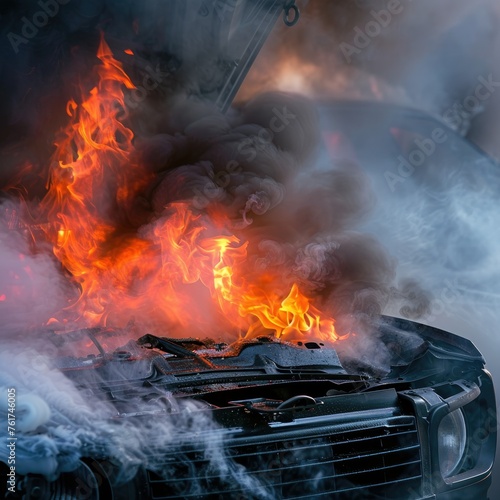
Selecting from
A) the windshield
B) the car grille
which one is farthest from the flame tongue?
the windshield

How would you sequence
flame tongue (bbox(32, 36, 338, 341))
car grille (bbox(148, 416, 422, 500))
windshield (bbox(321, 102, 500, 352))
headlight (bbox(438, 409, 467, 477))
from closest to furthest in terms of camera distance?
car grille (bbox(148, 416, 422, 500)), headlight (bbox(438, 409, 467, 477)), flame tongue (bbox(32, 36, 338, 341)), windshield (bbox(321, 102, 500, 352))

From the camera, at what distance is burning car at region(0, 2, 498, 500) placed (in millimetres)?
2217

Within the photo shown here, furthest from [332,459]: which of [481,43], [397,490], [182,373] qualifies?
[481,43]

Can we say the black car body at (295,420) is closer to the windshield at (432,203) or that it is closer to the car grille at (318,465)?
the car grille at (318,465)

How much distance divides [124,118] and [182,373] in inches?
205

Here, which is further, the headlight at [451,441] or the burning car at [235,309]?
the headlight at [451,441]

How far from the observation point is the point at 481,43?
917 centimetres

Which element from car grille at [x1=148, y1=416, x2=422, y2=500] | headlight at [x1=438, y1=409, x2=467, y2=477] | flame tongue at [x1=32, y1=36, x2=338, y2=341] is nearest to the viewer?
car grille at [x1=148, y1=416, x2=422, y2=500]

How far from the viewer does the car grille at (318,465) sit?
2.16 metres

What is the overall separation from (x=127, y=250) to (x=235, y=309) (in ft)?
5.77

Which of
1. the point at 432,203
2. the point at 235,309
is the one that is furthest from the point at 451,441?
the point at 432,203

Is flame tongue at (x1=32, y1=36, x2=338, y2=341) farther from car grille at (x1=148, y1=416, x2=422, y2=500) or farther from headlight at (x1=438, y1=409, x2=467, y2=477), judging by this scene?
car grille at (x1=148, y1=416, x2=422, y2=500)

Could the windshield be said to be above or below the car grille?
above

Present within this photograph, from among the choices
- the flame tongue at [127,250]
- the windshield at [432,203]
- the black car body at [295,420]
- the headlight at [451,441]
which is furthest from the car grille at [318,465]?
the windshield at [432,203]
